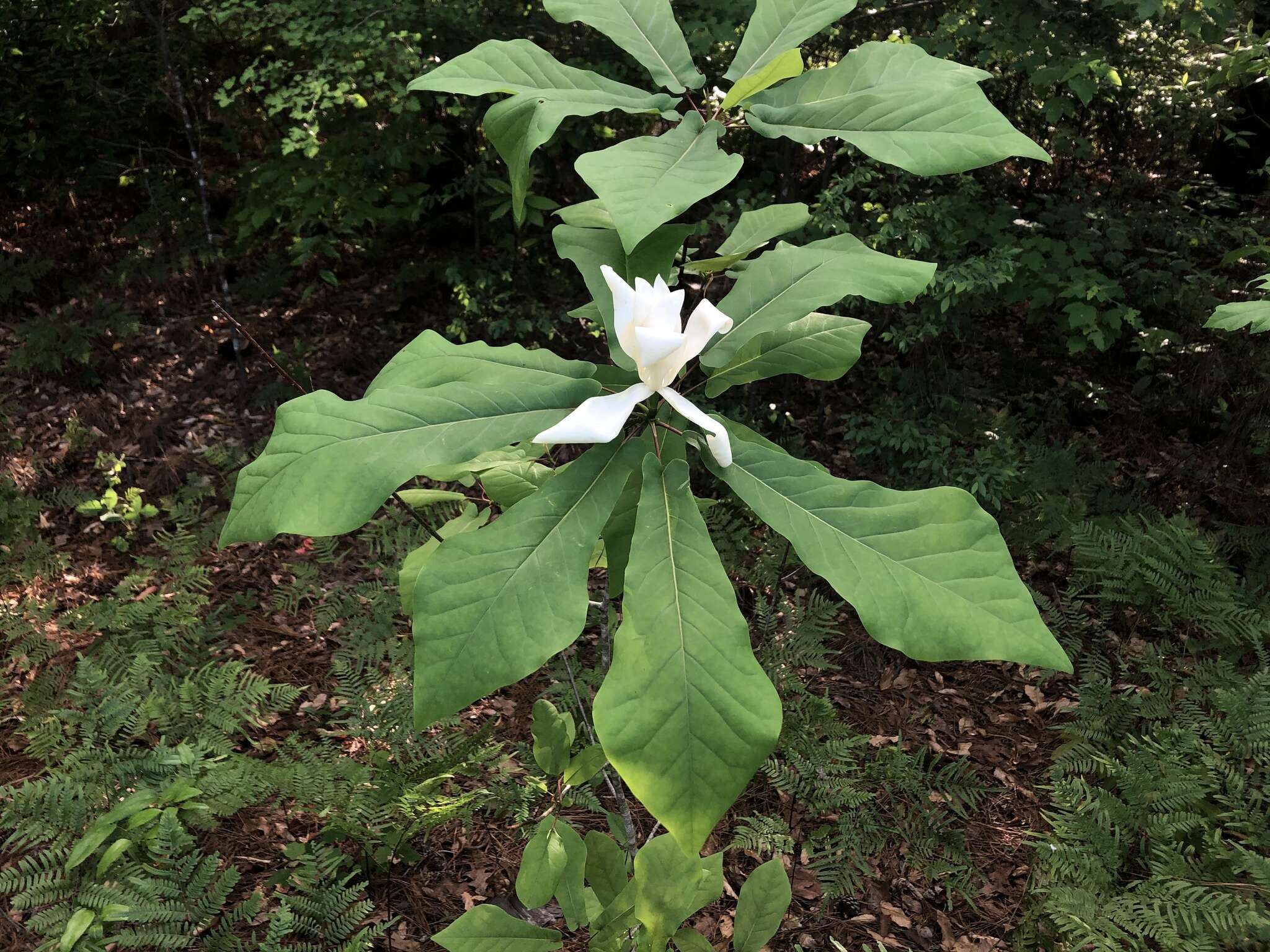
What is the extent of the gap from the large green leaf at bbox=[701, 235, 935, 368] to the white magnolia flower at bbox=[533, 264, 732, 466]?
0.55 ft

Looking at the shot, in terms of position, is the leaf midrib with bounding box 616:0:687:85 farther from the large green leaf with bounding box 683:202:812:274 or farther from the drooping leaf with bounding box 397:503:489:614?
the drooping leaf with bounding box 397:503:489:614

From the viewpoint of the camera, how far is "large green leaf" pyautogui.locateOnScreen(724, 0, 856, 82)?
104 centimetres

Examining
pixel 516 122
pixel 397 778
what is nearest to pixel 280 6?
pixel 397 778

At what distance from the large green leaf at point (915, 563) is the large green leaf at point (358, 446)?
0.27 metres

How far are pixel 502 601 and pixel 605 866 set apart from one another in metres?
1.04

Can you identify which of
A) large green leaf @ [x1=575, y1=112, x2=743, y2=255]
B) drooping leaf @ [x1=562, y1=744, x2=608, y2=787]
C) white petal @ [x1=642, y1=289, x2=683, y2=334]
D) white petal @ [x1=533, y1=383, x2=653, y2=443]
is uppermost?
large green leaf @ [x1=575, y1=112, x2=743, y2=255]

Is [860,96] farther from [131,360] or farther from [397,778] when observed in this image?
[131,360]

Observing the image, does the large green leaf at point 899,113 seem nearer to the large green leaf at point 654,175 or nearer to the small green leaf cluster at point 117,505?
the large green leaf at point 654,175

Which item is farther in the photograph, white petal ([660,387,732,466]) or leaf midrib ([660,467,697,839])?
white petal ([660,387,732,466])

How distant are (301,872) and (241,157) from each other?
6208 mm

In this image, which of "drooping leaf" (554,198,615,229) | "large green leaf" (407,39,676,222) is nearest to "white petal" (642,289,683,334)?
"large green leaf" (407,39,676,222)

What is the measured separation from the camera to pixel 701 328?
0.86 meters

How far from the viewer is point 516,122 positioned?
0.97 m

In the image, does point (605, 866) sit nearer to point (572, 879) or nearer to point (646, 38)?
point (572, 879)
